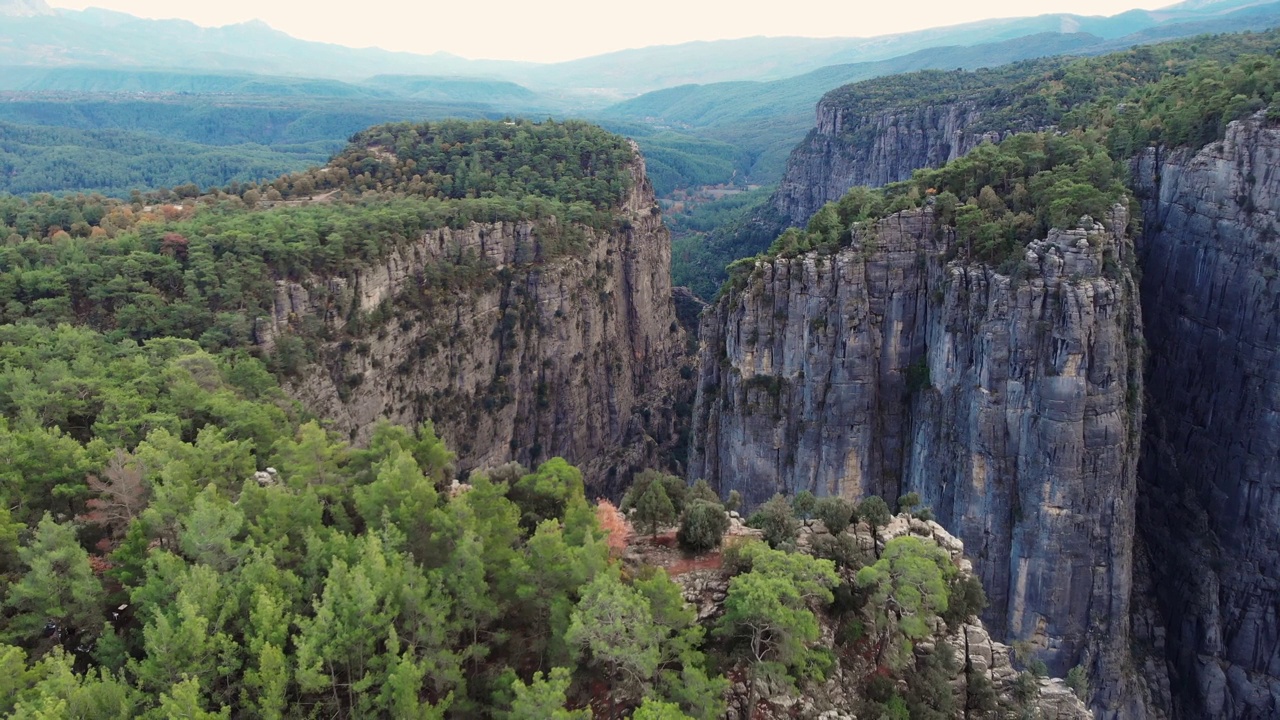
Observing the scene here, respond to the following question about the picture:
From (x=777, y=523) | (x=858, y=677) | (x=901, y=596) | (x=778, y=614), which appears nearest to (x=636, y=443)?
(x=777, y=523)

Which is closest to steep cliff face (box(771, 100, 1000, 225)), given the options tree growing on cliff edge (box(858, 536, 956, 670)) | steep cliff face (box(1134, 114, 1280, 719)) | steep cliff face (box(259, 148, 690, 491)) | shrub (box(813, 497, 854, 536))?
steep cliff face (box(259, 148, 690, 491))

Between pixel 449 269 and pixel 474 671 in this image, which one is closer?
pixel 474 671

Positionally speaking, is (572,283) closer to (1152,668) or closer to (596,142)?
(596,142)

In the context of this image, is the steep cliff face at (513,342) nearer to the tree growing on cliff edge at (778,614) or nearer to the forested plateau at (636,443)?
the forested plateau at (636,443)

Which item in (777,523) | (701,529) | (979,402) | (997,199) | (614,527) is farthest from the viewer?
(997,199)

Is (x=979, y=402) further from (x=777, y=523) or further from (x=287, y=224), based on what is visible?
(x=287, y=224)

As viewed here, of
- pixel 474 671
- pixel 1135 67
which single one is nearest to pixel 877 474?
pixel 474 671

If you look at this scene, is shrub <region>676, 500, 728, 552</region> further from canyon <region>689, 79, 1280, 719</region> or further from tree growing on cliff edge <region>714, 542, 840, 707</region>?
canyon <region>689, 79, 1280, 719</region>

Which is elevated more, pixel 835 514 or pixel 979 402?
pixel 835 514
